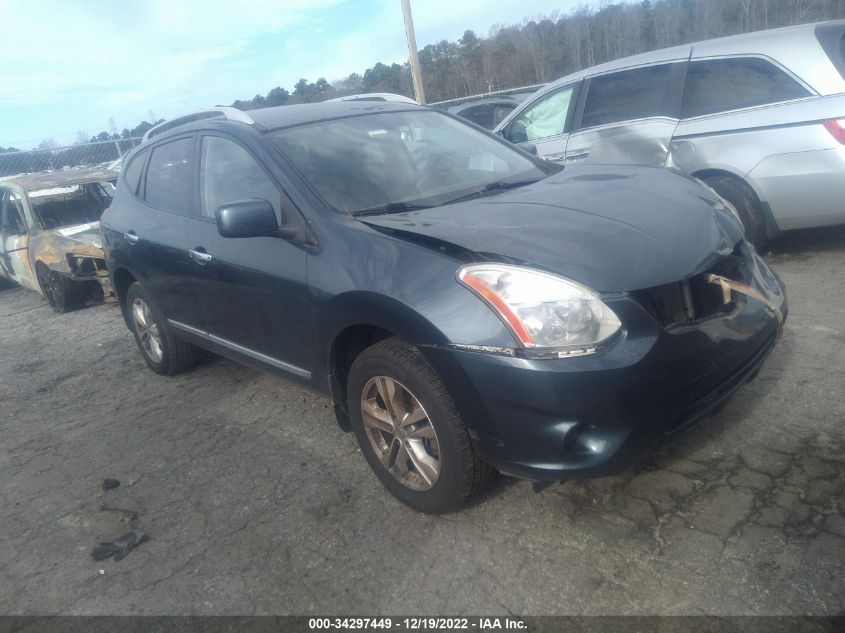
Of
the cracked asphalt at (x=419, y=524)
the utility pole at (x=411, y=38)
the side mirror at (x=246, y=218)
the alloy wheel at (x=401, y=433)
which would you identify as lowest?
the cracked asphalt at (x=419, y=524)

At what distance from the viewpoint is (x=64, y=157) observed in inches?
616

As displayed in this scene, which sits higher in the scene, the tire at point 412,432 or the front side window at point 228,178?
the front side window at point 228,178

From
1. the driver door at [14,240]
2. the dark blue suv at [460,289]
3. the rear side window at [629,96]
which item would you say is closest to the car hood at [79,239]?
the driver door at [14,240]

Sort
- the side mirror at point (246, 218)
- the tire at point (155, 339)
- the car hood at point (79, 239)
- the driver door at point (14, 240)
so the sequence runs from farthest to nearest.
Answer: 1. the driver door at point (14, 240)
2. the car hood at point (79, 239)
3. the tire at point (155, 339)
4. the side mirror at point (246, 218)

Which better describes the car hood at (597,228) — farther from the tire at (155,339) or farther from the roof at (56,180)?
the roof at (56,180)

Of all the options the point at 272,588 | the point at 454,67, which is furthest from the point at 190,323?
the point at 454,67

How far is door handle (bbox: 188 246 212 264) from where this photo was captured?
3.66 meters

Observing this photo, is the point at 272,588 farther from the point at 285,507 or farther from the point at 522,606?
the point at 522,606

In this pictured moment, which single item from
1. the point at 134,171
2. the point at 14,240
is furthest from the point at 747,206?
the point at 14,240

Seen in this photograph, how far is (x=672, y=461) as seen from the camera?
9.55 ft

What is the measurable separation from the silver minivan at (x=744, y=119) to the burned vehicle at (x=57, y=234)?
17.4ft

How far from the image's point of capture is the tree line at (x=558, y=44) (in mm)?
13867

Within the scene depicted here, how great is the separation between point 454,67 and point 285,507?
23.0 meters

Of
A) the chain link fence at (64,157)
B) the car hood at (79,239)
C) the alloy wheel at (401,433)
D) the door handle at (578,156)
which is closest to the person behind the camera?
the alloy wheel at (401,433)
